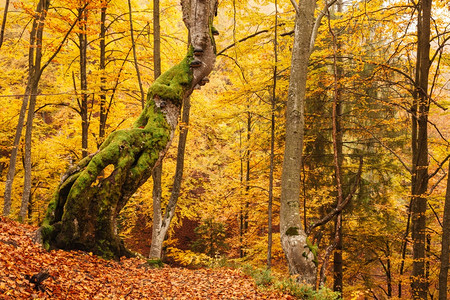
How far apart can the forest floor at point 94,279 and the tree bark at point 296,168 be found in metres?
0.71

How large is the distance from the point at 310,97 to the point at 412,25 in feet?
11.2

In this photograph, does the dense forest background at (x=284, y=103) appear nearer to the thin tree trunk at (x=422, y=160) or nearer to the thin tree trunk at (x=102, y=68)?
the thin tree trunk at (x=102, y=68)

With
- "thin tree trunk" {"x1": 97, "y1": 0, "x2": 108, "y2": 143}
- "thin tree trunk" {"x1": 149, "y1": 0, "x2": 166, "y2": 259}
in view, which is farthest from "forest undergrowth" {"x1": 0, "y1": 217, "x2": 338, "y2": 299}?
"thin tree trunk" {"x1": 97, "y1": 0, "x2": 108, "y2": 143}

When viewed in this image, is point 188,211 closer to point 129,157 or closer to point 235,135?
point 235,135

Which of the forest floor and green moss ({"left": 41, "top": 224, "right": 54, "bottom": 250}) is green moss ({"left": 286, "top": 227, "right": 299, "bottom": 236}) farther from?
green moss ({"left": 41, "top": 224, "right": 54, "bottom": 250})

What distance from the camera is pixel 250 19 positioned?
824 cm

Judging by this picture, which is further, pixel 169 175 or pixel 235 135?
pixel 235 135

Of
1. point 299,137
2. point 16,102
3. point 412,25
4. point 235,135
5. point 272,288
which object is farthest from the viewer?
point 235,135

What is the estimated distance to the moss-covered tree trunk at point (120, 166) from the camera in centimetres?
510

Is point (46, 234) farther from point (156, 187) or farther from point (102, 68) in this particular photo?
point (102, 68)

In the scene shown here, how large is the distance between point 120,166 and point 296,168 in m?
3.16

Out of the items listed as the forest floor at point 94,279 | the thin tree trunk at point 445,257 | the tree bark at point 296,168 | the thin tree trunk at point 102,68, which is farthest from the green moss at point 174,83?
the thin tree trunk at point 445,257

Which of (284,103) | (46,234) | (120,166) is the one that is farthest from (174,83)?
(284,103)

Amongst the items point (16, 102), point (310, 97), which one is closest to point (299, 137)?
point (310, 97)
